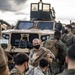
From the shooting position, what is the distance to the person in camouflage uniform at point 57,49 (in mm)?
9133

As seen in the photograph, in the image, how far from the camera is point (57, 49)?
924 cm

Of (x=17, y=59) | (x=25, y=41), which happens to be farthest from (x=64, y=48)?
(x=17, y=59)

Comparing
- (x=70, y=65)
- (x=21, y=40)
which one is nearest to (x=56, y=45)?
(x=21, y=40)

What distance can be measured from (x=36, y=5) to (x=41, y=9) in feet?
0.91

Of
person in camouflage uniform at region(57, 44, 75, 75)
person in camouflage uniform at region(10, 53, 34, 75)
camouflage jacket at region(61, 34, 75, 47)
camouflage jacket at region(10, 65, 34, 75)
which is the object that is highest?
person in camouflage uniform at region(57, 44, 75, 75)

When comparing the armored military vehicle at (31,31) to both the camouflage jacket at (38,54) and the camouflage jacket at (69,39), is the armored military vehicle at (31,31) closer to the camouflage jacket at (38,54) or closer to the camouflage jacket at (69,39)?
the camouflage jacket at (69,39)

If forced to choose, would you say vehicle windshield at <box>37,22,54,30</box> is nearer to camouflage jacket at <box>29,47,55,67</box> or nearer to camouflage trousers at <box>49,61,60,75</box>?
camouflage trousers at <box>49,61,60,75</box>

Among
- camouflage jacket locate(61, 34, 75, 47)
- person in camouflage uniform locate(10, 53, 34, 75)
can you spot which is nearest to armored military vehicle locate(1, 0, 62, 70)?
camouflage jacket locate(61, 34, 75, 47)

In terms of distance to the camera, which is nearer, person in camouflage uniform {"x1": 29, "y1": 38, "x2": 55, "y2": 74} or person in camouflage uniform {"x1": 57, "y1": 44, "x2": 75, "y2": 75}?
person in camouflage uniform {"x1": 57, "y1": 44, "x2": 75, "y2": 75}

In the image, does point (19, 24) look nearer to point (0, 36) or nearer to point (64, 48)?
point (0, 36)

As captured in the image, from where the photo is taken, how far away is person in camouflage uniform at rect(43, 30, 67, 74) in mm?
9133

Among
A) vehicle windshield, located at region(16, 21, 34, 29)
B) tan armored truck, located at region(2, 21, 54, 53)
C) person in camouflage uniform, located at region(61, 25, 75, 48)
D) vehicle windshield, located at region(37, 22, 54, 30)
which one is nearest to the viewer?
person in camouflage uniform, located at region(61, 25, 75, 48)

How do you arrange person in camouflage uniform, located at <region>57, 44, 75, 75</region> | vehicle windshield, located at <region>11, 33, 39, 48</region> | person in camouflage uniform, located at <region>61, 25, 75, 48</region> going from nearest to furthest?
person in camouflage uniform, located at <region>57, 44, 75, 75</region>, person in camouflage uniform, located at <region>61, 25, 75, 48</region>, vehicle windshield, located at <region>11, 33, 39, 48</region>

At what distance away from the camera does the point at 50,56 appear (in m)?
8.20
